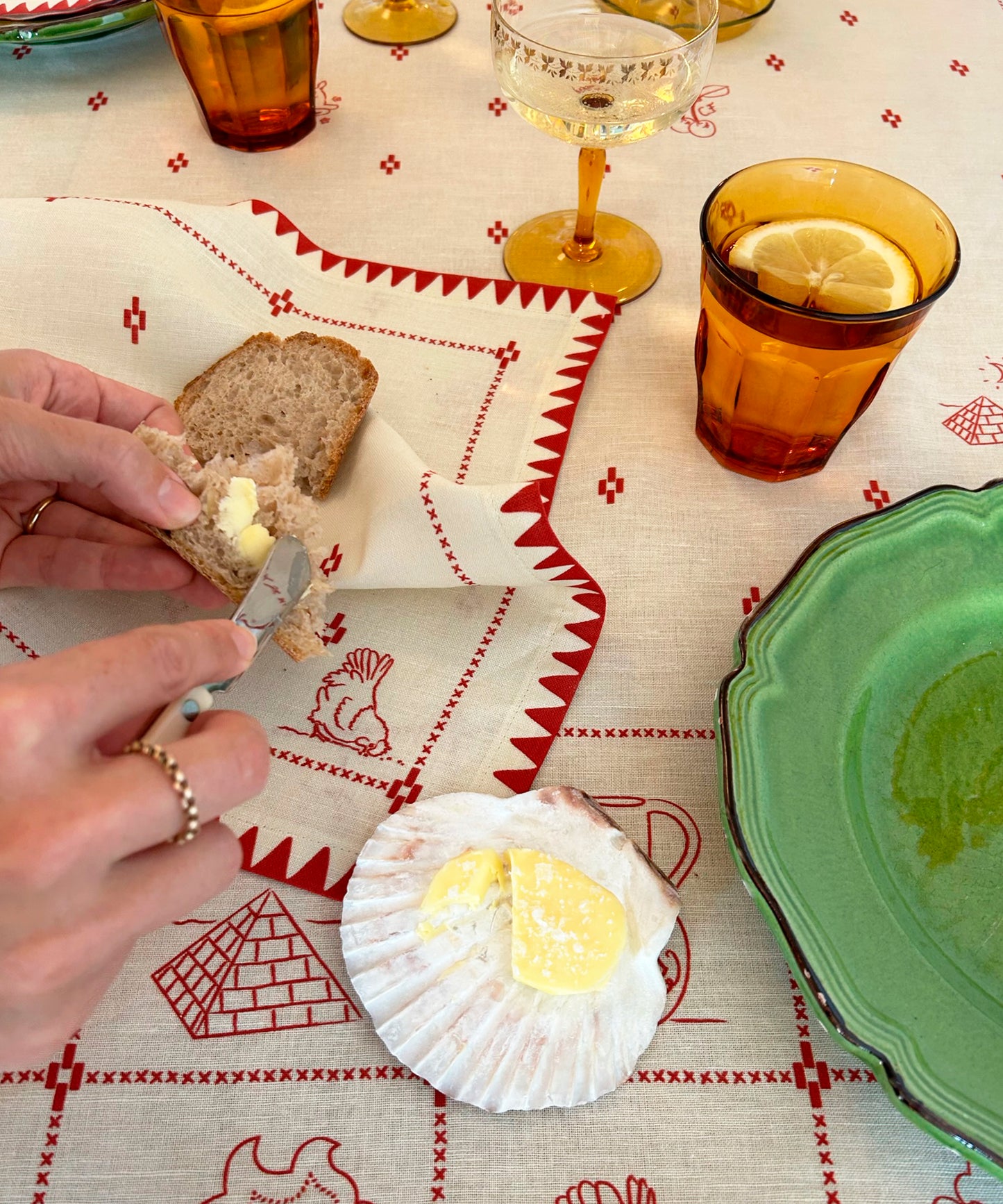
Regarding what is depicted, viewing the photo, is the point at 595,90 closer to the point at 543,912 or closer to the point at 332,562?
the point at 332,562

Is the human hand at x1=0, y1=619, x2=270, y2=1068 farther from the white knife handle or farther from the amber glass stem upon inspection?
the amber glass stem

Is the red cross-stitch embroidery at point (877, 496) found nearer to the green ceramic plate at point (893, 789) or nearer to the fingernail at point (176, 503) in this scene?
the green ceramic plate at point (893, 789)

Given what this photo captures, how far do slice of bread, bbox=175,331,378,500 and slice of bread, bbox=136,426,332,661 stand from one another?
0.35ft

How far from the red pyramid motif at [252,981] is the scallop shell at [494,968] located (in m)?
0.05

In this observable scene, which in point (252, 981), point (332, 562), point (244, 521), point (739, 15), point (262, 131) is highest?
point (739, 15)

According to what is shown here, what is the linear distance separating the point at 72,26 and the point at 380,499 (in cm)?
110

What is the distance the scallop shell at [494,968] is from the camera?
745 mm

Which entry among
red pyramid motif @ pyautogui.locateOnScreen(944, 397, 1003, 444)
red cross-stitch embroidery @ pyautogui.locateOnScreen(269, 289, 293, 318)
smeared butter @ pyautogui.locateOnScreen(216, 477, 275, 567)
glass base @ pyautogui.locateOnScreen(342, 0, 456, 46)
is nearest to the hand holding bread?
smeared butter @ pyautogui.locateOnScreen(216, 477, 275, 567)

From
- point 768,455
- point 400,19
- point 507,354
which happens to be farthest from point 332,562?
point 400,19

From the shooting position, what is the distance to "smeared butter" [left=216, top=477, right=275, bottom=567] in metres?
0.94

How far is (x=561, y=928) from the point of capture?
30.3 inches

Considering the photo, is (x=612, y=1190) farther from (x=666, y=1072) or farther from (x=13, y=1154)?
(x=13, y=1154)

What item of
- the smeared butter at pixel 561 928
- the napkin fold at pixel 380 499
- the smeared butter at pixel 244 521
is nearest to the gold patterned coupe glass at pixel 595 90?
the napkin fold at pixel 380 499

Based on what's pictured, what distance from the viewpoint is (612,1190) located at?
74 centimetres
